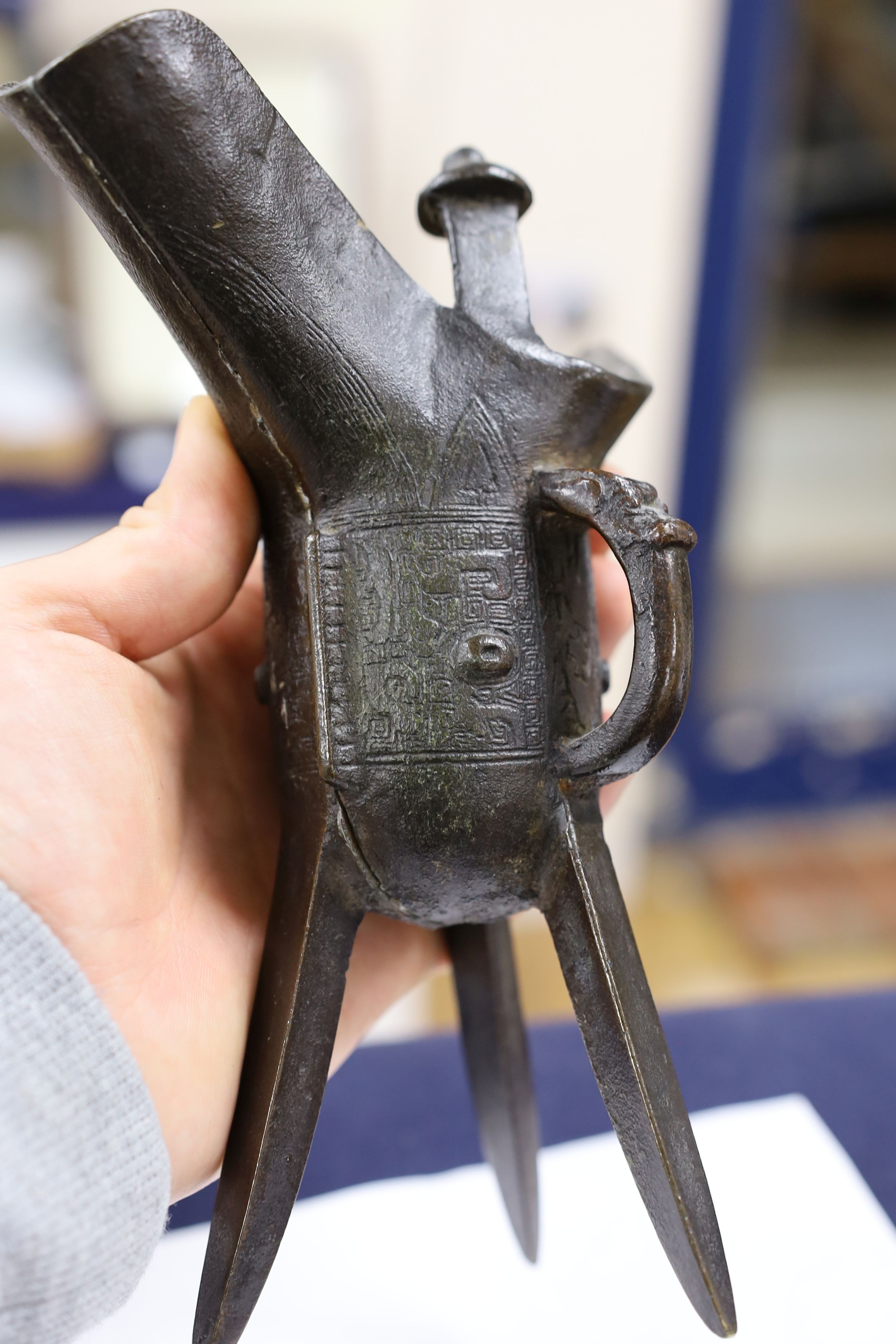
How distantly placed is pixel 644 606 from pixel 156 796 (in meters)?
0.30

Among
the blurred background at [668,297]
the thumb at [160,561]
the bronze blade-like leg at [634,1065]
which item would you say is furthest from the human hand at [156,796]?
the blurred background at [668,297]

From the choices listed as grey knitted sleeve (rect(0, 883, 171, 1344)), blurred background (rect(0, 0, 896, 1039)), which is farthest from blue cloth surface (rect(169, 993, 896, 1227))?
grey knitted sleeve (rect(0, 883, 171, 1344))

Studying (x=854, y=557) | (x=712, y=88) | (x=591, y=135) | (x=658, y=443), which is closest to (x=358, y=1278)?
(x=658, y=443)

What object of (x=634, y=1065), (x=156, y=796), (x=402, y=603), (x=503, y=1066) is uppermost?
(x=402, y=603)

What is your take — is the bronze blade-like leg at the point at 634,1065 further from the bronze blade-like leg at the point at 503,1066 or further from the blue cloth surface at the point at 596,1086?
the blue cloth surface at the point at 596,1086

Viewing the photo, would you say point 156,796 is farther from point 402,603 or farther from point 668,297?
point 668,297

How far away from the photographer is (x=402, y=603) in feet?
1.93

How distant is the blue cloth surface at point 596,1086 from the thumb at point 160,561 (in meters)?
0.51

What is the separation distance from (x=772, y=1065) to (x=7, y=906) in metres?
0.74

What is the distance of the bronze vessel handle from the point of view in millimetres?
562

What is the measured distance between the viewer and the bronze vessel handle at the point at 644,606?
1.85 ft

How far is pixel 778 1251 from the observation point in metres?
0.79

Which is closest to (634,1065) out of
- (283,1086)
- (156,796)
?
(283,1086)

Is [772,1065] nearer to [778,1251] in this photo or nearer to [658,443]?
[778,1251]
